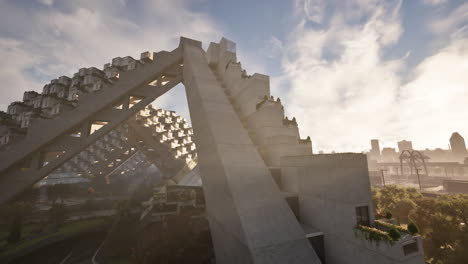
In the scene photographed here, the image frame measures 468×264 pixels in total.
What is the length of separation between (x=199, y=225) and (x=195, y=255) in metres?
5.65

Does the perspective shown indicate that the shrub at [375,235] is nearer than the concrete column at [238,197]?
No

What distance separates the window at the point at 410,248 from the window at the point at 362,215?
2163 millimetres

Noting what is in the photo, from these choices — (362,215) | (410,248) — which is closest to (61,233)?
(362,215)

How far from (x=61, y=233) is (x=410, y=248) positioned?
34.4m

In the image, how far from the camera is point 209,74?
17781mm

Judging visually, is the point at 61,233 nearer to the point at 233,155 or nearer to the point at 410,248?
the point at 233,155

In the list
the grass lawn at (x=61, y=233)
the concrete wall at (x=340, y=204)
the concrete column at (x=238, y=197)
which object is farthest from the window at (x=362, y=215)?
the grass lawn at (x=61, y=233)

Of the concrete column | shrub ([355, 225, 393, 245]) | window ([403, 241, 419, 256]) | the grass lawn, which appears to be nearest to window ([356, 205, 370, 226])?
shrub ([355, 225, 393, 245])

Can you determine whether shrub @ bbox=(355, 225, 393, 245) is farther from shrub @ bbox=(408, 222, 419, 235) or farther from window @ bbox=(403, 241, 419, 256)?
shrub @ bbox=(408, 222, 419, 235)

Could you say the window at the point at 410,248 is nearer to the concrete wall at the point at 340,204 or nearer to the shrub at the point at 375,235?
the concrete wall at the point at 340,204

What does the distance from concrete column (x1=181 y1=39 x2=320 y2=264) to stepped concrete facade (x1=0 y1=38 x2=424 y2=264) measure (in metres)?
0.05

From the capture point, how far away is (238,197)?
9.18m

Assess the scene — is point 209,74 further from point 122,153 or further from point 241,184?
point 122,153

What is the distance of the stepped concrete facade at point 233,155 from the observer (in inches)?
360
